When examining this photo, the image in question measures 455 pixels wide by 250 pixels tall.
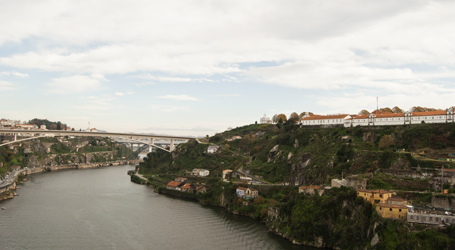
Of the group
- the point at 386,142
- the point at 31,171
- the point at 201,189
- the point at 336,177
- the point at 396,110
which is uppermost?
the point at 396,110

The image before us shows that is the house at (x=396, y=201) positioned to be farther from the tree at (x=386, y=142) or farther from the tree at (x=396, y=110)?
the tree at (x=396, y=110)

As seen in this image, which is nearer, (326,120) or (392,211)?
(392,211)

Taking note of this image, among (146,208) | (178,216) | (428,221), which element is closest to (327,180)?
(428,221)

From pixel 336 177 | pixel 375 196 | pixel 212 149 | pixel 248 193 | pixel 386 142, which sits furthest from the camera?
pixel 212 149

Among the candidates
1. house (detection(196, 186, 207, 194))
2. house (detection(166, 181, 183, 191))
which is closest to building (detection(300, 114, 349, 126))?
house (detection(196, 186, 207, 194))

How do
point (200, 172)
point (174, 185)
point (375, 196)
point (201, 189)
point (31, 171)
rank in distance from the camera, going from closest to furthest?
1. point (375, 196)
2. point (201, 189)
3. point (174, 185)
4. point (200, 172)
5. point (31, 171)

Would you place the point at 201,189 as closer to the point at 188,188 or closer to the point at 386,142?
the point at 188,188

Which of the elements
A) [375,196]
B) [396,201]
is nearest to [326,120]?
[375,196]
